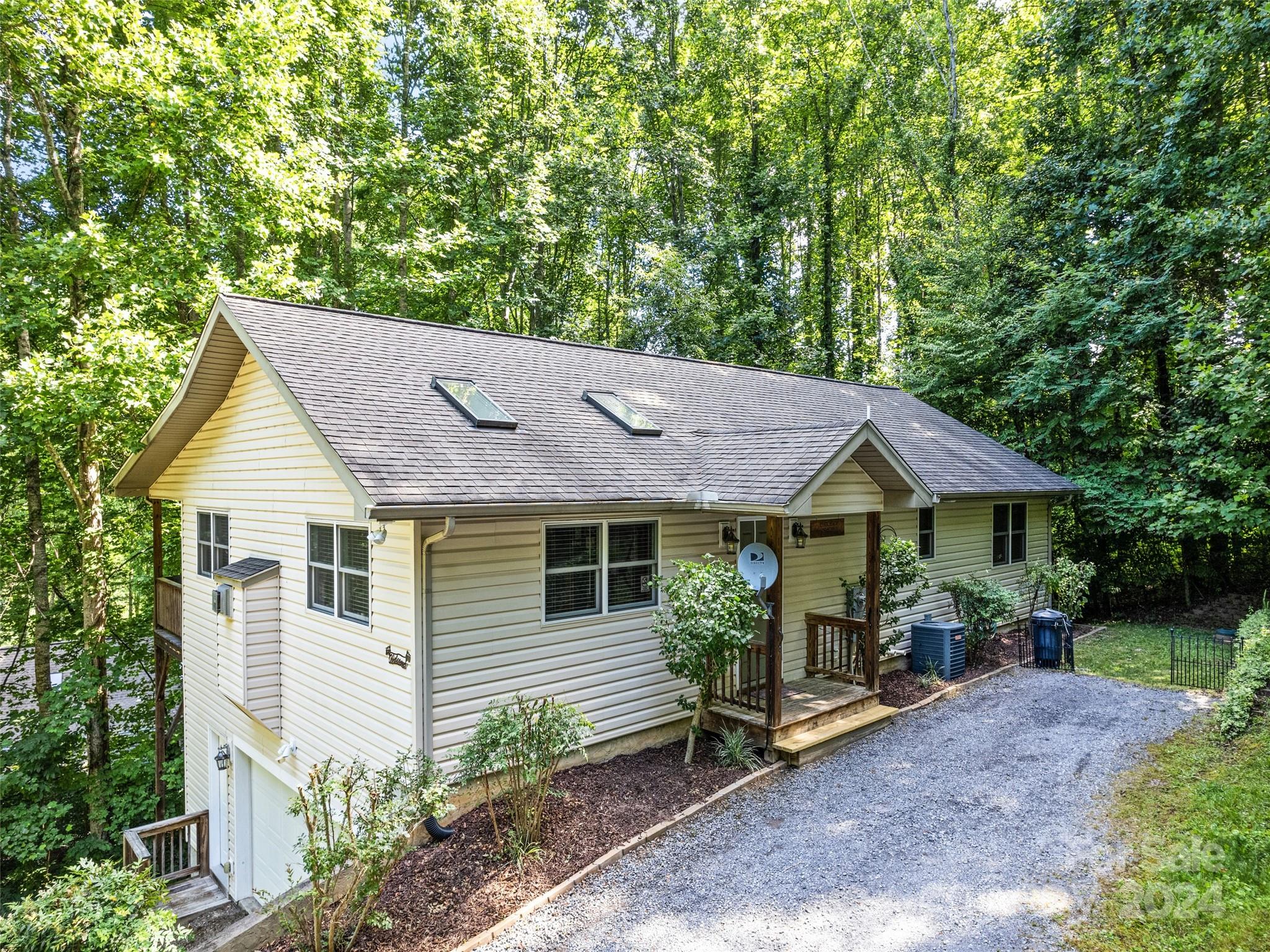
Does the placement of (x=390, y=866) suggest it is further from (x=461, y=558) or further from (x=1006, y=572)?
(x=1006, y=572)

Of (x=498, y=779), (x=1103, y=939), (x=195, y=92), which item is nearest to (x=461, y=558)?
(x=498, y=779)

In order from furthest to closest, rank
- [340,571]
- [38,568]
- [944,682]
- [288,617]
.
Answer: [38,568] < [944,682] < [288,617] < [340,571]

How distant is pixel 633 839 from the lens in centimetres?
555

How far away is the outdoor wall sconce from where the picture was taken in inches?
325

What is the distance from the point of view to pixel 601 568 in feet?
23.4

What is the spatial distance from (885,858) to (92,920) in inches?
234

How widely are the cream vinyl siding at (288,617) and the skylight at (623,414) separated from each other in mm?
3537

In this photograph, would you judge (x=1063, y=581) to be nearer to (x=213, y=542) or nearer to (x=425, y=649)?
(x=425, y=649)

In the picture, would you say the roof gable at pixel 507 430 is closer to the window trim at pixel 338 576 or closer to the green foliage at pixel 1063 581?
the window trim at pixel 338 576

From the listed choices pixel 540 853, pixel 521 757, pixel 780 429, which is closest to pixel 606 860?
pixel 540 853

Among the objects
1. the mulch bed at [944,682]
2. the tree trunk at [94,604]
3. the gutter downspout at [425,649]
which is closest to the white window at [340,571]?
the gutter downspout at [425,649]

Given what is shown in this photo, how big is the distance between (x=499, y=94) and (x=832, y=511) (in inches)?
636

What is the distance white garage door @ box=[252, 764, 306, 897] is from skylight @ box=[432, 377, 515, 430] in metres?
5.18

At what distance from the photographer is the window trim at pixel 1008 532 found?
13.0 m
